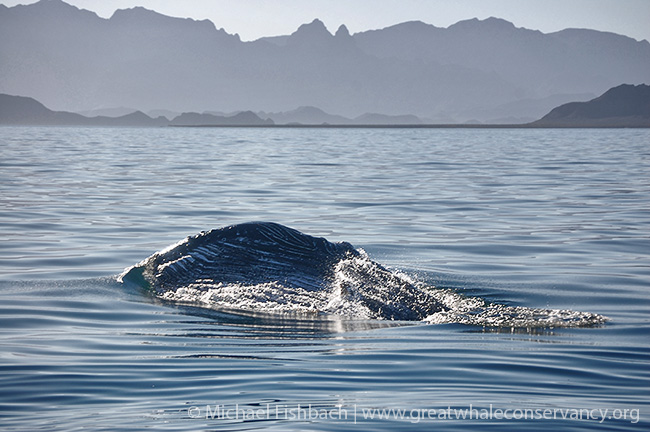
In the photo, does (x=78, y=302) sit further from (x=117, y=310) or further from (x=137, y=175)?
(x=137, y=175)

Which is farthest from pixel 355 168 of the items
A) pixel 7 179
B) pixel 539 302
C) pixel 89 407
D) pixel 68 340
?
pixel 89 407

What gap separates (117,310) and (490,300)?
447 cm

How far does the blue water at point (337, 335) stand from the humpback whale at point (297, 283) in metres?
0.30

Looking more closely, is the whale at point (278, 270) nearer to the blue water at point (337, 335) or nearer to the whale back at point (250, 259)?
the whale back at point (250, 259)

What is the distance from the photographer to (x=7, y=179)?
1185 inches

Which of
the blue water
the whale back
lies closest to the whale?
the whale back

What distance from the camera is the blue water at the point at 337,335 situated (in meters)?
5.95

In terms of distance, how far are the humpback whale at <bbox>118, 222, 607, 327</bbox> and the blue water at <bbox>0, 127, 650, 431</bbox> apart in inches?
11.8

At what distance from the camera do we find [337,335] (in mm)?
8734

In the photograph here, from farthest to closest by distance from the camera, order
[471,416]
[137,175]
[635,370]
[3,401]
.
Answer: [137,175], [635,370], [3,401], [471,416]

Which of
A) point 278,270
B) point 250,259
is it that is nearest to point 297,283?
point 278,270

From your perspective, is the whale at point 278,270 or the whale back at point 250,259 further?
the whale back at point 250,259

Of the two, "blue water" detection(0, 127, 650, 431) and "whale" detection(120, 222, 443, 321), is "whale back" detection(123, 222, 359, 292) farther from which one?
"blue water" detection(0, 127, 650, 431)

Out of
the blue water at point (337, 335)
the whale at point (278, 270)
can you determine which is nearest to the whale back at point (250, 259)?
the whale at point (278, 270)
